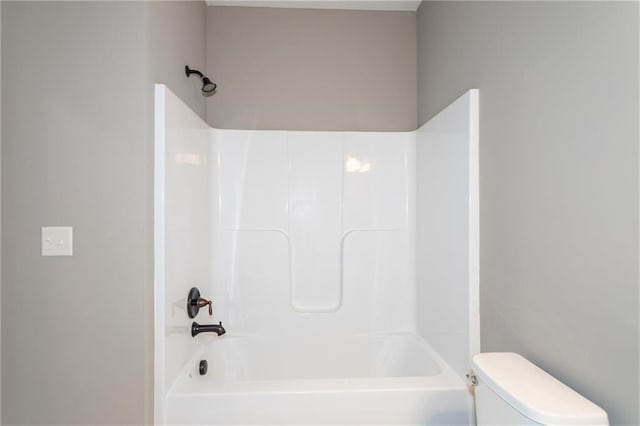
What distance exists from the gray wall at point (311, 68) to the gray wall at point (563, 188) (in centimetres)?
98

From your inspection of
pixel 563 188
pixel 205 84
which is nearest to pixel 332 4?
pixel 205 84

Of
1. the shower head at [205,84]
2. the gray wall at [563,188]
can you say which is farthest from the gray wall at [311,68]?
the gray wall at [563,188]

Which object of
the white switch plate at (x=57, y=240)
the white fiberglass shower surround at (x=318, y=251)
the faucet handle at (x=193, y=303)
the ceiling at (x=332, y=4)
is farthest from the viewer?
the ceiling at (x=332, y=4)

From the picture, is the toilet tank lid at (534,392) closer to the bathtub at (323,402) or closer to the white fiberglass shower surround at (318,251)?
the bathtub at (323,402)

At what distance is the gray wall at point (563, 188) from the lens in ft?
2.94

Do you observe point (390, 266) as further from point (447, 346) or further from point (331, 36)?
point (331, 36)

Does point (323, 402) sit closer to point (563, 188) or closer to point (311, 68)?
point (563, 188)

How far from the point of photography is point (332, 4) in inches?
102

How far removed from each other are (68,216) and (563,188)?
171cm

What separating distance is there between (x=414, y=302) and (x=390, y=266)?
28 cm

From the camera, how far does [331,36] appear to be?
8.71 ft

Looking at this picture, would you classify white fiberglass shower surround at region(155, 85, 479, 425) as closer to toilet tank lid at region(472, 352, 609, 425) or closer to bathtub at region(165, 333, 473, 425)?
bathtub at region(165, 333, 473, 425)

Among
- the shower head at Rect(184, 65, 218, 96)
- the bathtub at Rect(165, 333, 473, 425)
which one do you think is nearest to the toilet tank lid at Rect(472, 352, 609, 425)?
the bathtub at Rect(165, 333, 473, 425)

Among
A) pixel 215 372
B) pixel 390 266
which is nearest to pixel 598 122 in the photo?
pixel 390 266
